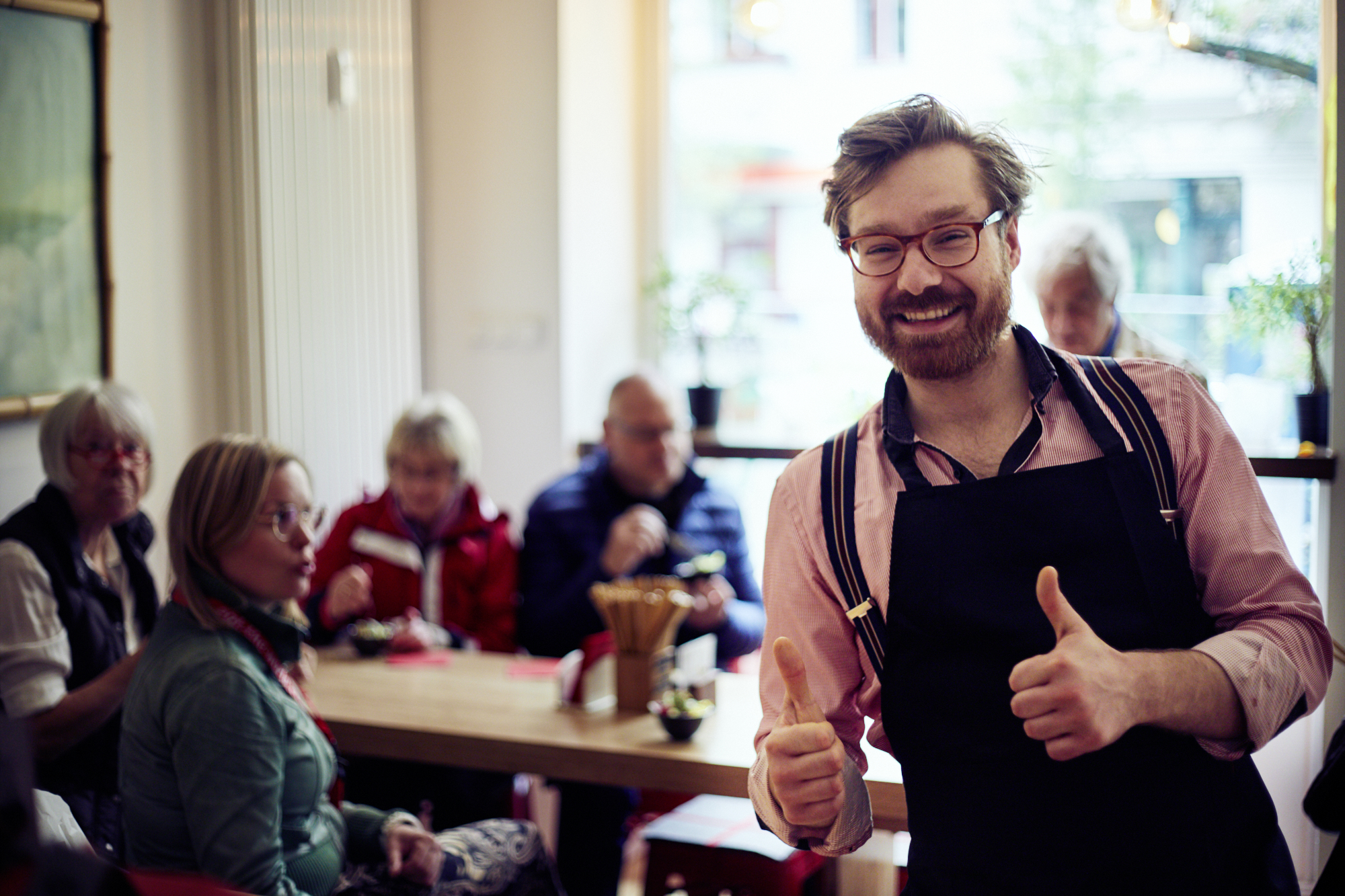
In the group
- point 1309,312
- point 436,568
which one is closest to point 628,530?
point 436,568

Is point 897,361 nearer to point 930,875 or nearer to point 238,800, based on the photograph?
point 930,875

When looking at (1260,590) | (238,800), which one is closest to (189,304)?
(238,800)

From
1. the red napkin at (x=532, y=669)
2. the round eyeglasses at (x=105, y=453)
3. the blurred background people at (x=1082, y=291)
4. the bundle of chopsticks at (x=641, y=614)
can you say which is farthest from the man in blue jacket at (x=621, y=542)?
the round eyeglasses at (x=105, y=453)

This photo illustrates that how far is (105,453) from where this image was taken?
2.01m

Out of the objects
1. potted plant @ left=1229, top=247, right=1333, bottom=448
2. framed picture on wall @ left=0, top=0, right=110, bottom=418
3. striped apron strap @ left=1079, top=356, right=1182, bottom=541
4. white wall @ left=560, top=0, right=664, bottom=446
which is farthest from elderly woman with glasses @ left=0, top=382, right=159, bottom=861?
potted plant @ left=1229, top=247, right=1333, bottom=448

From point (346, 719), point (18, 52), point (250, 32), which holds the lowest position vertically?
point (346, 719)

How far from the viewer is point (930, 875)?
133cm

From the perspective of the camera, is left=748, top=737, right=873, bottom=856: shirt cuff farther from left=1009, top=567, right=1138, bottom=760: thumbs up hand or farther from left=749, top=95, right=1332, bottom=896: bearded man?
left=1009, top=567, right=1138, bottom=760: thumbs up hand

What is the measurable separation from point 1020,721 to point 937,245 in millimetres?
594

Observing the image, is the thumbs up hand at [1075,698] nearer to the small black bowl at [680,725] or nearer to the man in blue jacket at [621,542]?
the small black bowl at [680,725]

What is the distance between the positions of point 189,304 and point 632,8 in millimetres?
2155

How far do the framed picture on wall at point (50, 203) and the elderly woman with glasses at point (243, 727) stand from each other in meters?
0.59

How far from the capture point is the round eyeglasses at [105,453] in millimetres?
2002

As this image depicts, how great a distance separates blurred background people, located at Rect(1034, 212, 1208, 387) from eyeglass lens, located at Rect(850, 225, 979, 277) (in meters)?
1.27
